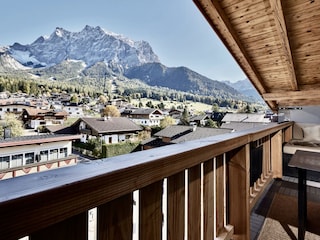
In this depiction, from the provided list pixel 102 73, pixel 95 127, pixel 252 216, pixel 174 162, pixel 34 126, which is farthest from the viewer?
pixel 102 73

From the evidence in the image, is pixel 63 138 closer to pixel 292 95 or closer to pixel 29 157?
pixel 29 157

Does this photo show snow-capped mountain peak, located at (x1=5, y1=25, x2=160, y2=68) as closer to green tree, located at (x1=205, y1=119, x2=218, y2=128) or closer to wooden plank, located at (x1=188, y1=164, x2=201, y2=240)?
green tree, located at (x1=205, y1=119, x2=218, y2=128)

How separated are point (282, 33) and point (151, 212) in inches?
106

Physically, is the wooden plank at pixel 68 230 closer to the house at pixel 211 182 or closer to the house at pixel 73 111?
the house at pixel 211 182

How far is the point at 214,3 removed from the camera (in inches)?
83.7

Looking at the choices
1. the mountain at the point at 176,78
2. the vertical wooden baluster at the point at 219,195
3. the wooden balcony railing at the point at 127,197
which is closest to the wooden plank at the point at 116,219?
the wooden balcony railing at the point at 127,197

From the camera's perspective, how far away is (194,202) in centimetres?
81

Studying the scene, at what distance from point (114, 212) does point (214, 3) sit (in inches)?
90.9

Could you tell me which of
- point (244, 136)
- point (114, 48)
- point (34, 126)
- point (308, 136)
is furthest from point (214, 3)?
point (114, 48)

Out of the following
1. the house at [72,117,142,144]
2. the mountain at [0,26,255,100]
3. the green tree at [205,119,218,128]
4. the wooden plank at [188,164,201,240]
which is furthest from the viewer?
the mountain at [0,26,255,100]

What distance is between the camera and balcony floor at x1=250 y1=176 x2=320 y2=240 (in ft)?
5.32

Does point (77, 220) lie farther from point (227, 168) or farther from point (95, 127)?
point (95, 127)

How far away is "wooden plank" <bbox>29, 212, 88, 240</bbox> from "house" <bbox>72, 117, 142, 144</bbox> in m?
8.77

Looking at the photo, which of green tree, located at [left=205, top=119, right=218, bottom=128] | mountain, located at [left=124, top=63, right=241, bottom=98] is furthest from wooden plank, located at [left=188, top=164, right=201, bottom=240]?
mountain, located at [left=124, top=63, right=241, bottom=98]
